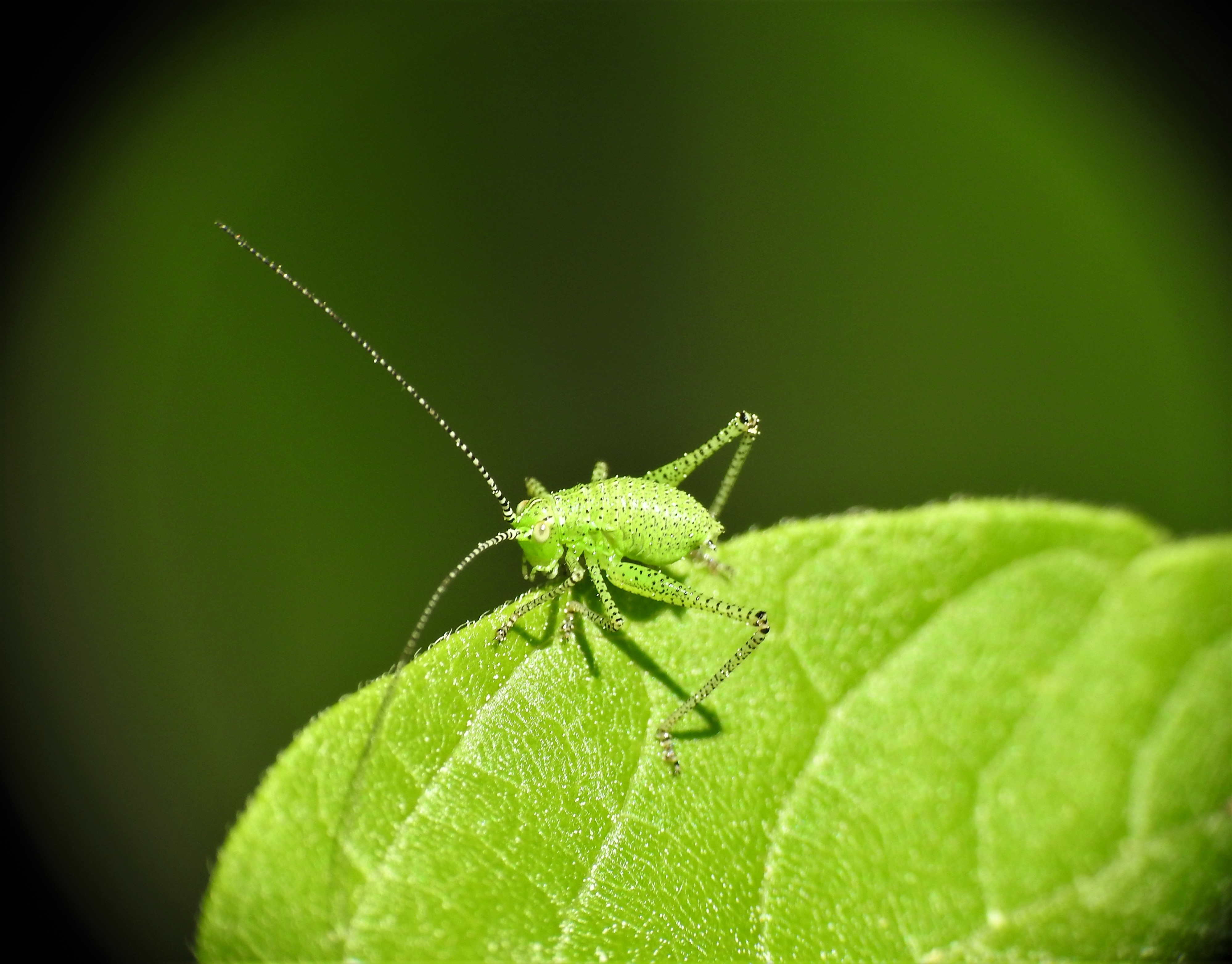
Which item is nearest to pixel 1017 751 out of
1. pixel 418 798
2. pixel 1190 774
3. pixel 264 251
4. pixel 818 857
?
pixel 1190 774

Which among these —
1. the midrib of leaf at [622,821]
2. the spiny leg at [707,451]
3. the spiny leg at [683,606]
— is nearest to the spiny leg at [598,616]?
the spiny leg at [683,606]

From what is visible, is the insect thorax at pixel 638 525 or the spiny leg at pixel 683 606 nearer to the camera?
the spiny leg at pixel 683 606

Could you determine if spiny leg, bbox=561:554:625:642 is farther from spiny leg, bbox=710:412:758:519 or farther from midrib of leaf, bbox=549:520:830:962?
spiny leg, bbox=710:412:758:519

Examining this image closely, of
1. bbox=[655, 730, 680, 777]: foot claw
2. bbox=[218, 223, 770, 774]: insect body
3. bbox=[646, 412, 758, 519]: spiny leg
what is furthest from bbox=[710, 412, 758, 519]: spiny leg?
bbox=[655, 730, 680, 777]: foot claw

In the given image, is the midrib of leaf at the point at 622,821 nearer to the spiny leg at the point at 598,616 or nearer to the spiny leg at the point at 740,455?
the spiny leg at the point at 598,616

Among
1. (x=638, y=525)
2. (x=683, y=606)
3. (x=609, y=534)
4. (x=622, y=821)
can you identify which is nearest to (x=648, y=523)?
(x=638, y=525)
